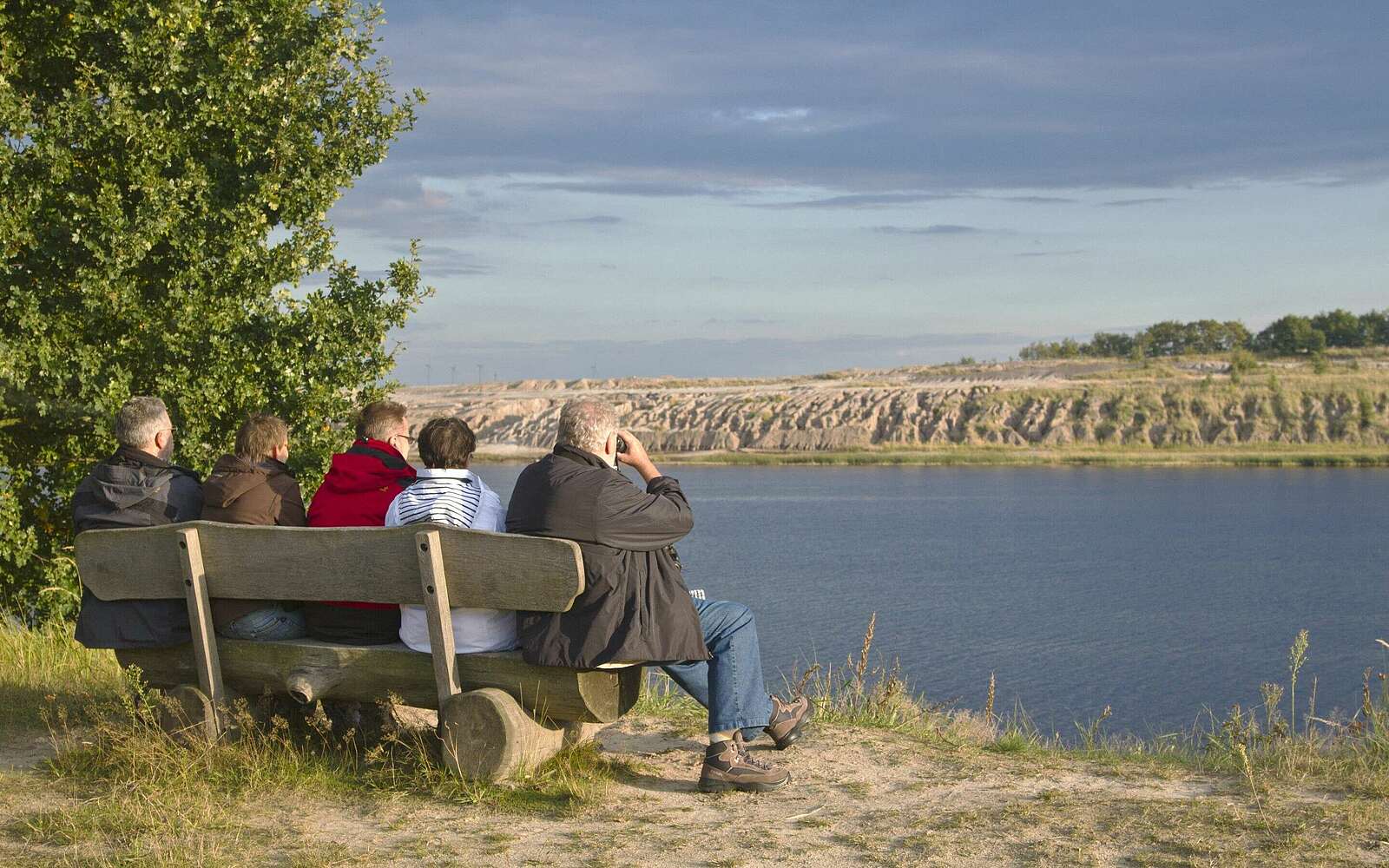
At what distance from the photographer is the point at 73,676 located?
8312mm

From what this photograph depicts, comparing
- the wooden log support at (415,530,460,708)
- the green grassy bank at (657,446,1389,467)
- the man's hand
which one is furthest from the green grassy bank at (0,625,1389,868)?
the green grassy bank at (657,446,1389,467)

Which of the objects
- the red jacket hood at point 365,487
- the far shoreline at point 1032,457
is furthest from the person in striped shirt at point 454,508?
the far shoreline at point 1032,457

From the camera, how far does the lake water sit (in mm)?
17906

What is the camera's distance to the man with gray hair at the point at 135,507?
20.6ft

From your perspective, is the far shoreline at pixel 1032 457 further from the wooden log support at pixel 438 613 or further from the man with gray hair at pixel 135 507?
the wooden log support at pixel 438 613

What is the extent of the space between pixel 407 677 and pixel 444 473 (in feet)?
3.07

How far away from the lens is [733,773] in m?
5.77

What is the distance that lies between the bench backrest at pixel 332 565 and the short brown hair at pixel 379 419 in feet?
2.30

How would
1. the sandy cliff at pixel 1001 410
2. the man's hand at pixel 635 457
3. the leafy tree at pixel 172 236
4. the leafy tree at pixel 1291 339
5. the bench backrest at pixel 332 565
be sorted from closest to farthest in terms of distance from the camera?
the bench backrest at pixel 332 565 → the man's hand at pixel 635 457 → the leafy tree at pixel 172 236 → the sandy cliff at pixel 1001 410 → the leafy tree at pixel 1291 339

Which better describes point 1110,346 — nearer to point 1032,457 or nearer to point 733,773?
point 1032,457

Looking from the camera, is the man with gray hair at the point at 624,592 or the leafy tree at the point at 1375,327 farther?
the leafy tree at the point at 1375,327

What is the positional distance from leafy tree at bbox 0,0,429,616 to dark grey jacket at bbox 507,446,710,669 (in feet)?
18.6

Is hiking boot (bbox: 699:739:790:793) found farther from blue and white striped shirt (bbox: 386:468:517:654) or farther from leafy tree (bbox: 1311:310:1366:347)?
leafy tree (bbox: 1311:310:1366:347)

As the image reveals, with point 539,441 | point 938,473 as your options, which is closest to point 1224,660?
point 938,473
